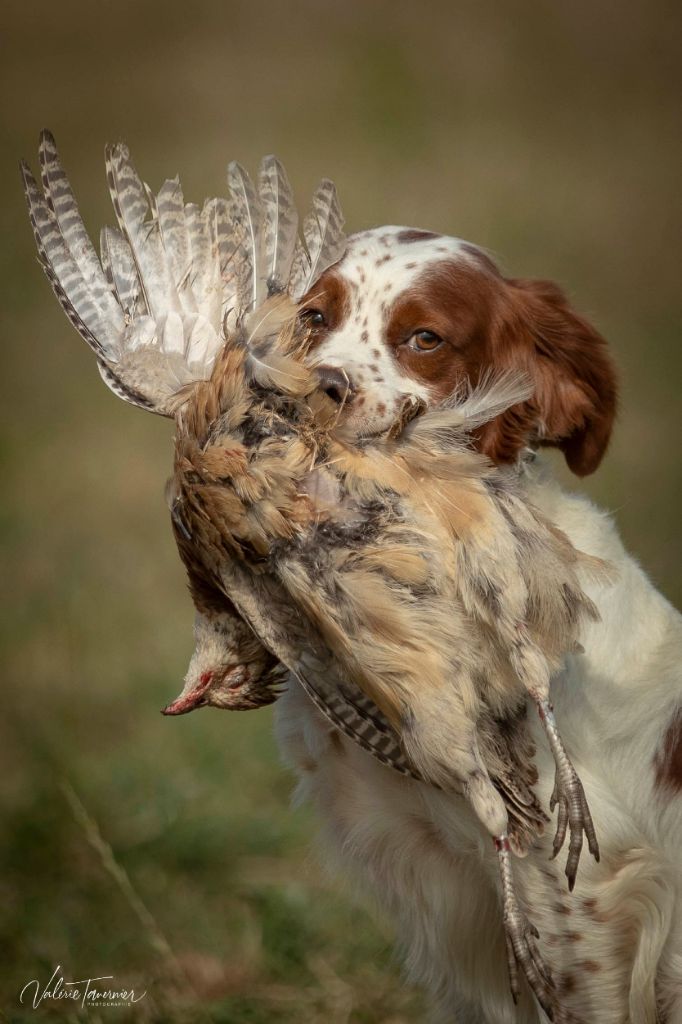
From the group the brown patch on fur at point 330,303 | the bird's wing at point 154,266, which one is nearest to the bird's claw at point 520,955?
the bird's wing at point 154,266

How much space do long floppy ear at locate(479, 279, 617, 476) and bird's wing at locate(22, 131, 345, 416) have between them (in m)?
0.49

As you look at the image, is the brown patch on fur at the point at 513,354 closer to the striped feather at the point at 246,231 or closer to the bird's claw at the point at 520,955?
the striped feather at the point at 246,231

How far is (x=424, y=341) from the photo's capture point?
2.85 meters

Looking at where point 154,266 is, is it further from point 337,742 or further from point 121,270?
point 337,742

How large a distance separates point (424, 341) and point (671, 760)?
93 cm

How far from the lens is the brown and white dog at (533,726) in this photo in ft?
8.38

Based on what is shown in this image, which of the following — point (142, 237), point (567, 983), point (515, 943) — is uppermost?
point (142, 237)

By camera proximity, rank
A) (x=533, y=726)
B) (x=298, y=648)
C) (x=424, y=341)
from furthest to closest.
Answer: (x=424, y=341), (x=533, y=726), (x=298, y=648)

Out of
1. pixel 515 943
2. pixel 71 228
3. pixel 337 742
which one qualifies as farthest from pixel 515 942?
pixel 71 228

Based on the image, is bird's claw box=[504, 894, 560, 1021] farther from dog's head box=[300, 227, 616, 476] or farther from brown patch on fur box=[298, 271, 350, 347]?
brown patch on fur box=[298, 271, 350, 347]

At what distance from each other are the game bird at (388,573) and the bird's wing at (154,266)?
101 mm

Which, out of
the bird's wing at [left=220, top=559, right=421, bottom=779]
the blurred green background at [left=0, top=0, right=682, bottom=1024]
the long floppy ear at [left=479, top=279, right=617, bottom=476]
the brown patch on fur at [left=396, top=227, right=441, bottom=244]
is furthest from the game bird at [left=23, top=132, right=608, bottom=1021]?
the blurred green background at [left=0, top=0, right=682, bottom=1024]

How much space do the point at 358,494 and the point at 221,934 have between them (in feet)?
5.62

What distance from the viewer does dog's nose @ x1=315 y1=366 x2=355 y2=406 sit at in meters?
2.46
